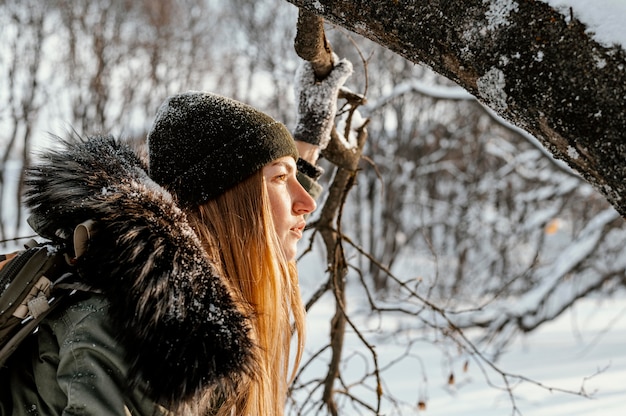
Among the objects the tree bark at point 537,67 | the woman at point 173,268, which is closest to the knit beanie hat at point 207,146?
the woman at point 173,268

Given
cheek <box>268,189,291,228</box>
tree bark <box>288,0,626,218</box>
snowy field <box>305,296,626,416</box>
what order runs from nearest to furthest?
1. tree bark <box>288,0,626,218</box>
2. cheek <box>268,189,291,228</box>
3. snowy field <box>305,296,626,416</box>

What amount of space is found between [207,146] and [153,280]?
47 cm

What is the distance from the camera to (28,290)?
1236 millimetres

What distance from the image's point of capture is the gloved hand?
2273 millimetres

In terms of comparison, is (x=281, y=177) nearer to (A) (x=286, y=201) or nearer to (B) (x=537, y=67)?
(A) (x=286, y=201)

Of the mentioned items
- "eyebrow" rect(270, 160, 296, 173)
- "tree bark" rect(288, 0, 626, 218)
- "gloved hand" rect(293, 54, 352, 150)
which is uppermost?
Result: "gloved hand" rect(293, 54, 352, 150)

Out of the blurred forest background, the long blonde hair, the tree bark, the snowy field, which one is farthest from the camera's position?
the blurred forest background

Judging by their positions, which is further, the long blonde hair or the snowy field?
the snowy field

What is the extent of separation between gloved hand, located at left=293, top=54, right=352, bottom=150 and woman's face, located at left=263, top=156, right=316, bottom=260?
584 millimetres

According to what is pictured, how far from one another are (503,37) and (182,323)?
0.81 meters

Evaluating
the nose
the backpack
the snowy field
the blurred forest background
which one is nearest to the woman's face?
the nose

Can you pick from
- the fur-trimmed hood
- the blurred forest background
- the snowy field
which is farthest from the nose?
the blurred forest background

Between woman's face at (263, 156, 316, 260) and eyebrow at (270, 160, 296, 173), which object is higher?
eyebrow at (270, 160, 296, 173)

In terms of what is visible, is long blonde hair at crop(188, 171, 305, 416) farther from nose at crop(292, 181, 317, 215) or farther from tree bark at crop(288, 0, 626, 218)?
tree bark at crop(288, 0, 626, 218)
